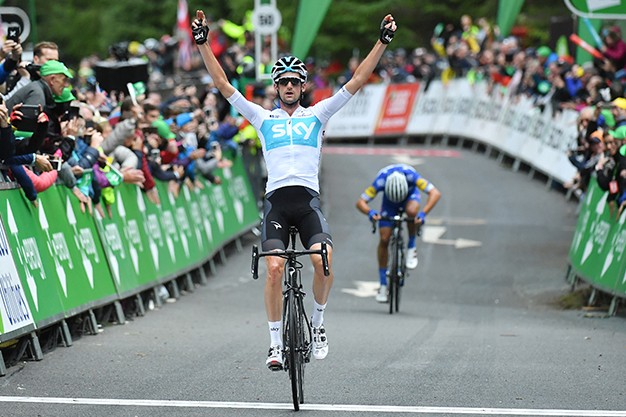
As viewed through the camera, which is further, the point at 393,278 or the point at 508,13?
the point at 508,13

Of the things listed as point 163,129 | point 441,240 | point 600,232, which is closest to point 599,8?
point 600,232

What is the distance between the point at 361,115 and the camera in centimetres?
4094

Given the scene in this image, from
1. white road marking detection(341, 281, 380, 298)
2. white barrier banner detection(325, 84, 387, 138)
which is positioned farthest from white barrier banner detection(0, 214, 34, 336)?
white barrier banner detection(325, 84, 387, 138)

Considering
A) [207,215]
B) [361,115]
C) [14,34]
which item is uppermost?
[14,34]

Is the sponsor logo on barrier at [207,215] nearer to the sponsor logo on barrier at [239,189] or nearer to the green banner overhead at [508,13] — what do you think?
the sponsor logo on barrier at [239,189]

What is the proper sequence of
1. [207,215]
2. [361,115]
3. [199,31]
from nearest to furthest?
[199,31]
[207,215]
[361,115]

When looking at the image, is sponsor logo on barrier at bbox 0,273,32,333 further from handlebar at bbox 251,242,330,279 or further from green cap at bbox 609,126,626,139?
green cap at bbox 609,126,626,139

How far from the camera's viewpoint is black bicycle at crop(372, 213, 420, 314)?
50.8 ft

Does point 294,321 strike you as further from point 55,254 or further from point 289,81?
point 55,254

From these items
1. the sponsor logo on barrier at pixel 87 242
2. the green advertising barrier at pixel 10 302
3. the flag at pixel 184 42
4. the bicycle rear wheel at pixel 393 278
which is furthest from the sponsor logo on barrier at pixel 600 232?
the flag at pixel 184 42

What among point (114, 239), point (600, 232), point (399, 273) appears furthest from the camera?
point (600, 232)

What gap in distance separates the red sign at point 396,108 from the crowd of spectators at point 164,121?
18.2 ft

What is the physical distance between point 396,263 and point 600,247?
2581mm

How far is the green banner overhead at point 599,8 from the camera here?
14.5 metres
